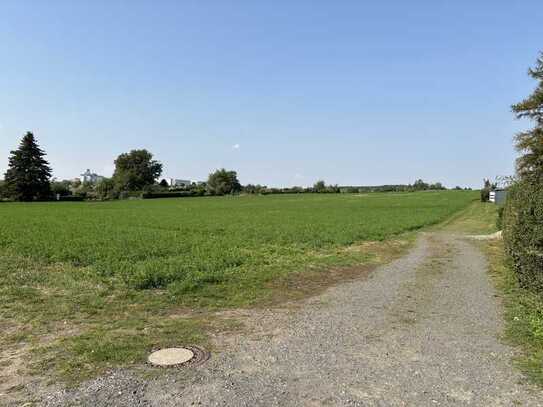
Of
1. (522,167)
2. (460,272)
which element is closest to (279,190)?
(522,167)

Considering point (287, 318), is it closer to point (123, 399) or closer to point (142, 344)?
point (142, 344)

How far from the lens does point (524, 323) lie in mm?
6750

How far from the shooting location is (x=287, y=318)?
291 inches


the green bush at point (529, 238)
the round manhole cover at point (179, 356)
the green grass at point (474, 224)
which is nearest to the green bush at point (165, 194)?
the green grass at point (474, 224)

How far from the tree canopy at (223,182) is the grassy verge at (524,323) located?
471 feet

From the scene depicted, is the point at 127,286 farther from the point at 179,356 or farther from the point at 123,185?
the point at 123,185

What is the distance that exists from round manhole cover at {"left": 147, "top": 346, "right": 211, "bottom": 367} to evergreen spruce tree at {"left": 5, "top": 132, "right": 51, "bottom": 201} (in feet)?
341

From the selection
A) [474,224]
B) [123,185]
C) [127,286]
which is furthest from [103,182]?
[127,286]

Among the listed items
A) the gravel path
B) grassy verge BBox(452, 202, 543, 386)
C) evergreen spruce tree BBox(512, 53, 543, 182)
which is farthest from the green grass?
the gravel path

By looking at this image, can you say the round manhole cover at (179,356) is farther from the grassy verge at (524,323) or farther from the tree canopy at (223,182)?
the tree canopy at (223,182)

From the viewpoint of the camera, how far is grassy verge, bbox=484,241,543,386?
201 inches

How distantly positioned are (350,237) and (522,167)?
42.5 feet

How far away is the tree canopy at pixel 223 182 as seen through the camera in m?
154

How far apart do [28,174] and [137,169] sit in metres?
53.4
